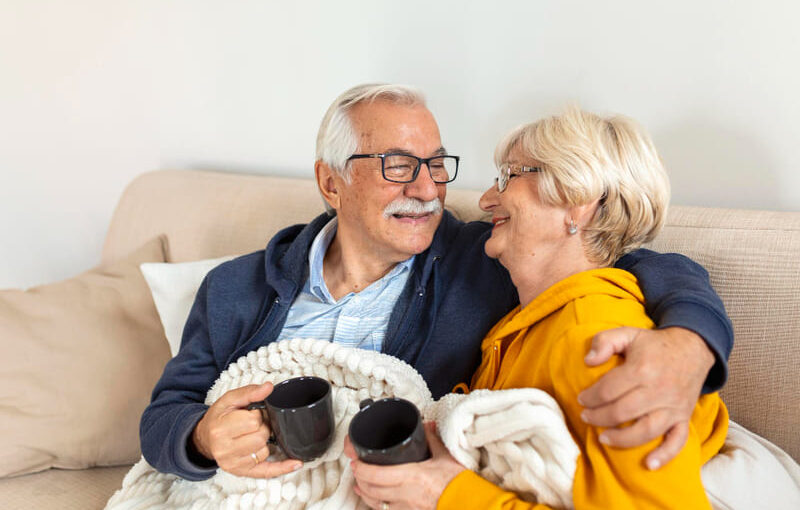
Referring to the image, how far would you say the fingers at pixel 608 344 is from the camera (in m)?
0.82

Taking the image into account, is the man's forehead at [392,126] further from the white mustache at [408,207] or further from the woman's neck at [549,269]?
the woman's neck at [549,269]

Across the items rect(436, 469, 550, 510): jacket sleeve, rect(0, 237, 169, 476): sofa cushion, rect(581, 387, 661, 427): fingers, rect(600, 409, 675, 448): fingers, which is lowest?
rect(0, 237, 169, 476): sofa cushion

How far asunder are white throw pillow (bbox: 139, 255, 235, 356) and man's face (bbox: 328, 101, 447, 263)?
56cm

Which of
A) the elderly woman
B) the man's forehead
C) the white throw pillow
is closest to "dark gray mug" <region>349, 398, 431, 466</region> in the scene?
the elderly woman

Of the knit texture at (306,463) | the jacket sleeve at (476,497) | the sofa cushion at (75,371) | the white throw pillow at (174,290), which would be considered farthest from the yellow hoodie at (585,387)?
the sofa cushion at (75,371)

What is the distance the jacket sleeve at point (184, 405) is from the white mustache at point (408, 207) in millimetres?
545

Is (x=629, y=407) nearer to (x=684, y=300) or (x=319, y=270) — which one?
(x=684, y=300)

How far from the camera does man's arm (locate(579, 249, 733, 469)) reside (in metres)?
0.78

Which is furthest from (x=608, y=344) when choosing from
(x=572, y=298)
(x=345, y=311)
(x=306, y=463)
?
(x=345, y=311)

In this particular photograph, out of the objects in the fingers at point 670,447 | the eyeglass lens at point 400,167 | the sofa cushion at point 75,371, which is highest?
the eyeglass lens at point 400,167

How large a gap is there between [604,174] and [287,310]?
2.71 ft

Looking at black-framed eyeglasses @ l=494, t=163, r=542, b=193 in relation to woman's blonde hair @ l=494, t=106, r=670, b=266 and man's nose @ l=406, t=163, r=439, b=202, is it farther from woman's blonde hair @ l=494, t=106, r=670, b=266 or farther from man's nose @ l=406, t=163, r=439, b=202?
man's nose @ l=406, t=163, r=439, b=202

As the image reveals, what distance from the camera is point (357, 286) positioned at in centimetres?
150

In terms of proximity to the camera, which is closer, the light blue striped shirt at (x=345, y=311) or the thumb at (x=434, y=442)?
the thumb at (x=434, y=442)
